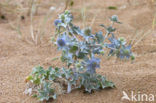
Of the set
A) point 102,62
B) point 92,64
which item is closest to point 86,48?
point 92,64

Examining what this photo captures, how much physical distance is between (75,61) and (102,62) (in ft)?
2.28

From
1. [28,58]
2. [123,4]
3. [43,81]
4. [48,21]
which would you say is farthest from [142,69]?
[123,4]

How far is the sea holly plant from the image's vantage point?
157cm

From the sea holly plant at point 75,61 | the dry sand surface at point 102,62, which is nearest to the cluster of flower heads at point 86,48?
the sea holly plant at point 75,61

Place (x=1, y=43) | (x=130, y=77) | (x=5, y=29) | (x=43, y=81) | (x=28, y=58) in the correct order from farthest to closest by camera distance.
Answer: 1. (x=5, y=29)
2. (x=1, y=43)
3. (x=28, y=58)
4. (x=130, y=77)
5. (x=43, y=81)

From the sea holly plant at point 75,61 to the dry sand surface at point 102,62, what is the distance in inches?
2.4

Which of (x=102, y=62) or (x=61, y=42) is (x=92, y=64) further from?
(x=102, y=62)

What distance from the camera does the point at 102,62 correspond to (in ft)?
7.57

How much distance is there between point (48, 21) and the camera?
10.8 ft

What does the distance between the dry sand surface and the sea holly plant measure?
0.06 m

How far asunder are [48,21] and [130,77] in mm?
1620

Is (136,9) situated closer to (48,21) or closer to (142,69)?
(48,21)

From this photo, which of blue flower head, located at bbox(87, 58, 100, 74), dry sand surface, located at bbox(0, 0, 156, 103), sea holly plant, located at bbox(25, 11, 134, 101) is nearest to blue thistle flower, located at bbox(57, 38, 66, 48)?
sea holly plant, located at bbox(25, 11, 134, 101)

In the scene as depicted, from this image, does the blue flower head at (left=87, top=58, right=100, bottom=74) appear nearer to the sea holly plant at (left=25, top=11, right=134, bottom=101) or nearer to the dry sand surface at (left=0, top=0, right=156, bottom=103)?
the sea holly plant at (left=25, top=11, right=134, bottom=101)
